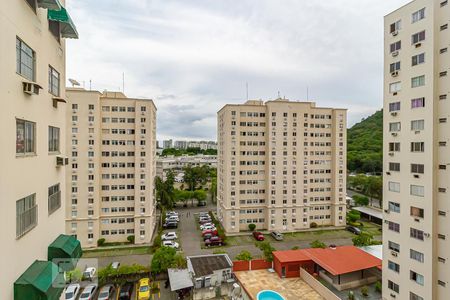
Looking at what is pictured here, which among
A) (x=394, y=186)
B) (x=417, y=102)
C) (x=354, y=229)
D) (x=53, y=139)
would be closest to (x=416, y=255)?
(x=394, y=186)

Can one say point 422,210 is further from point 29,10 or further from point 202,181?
point 202,181

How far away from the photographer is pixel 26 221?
189 inches

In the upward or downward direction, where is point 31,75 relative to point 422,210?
upward

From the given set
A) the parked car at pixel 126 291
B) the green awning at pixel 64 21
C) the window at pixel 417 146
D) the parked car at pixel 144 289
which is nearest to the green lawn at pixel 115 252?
the parked car at pixel 126 291

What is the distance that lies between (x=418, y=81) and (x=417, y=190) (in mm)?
5769

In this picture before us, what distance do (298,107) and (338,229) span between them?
18616 millimetres

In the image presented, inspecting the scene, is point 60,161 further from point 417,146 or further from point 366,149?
point 366,149

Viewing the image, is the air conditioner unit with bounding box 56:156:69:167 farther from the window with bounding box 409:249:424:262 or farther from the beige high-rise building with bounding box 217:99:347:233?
the beige high-rise building with bounding box 217:99:347:233

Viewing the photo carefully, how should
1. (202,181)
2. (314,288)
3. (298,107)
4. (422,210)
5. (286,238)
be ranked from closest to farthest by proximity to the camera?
1. (422,210)
2. (314,288)
3. (286,238)
4. (298,107)
5. (202,181)

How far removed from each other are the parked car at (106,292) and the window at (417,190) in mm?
20883

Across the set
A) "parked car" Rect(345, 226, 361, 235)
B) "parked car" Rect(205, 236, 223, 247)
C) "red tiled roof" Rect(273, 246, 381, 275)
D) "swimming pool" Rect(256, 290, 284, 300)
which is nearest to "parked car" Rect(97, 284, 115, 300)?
"swimming pool" Rect(256, 290, 284, 300)

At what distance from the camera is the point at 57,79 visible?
6531 mm

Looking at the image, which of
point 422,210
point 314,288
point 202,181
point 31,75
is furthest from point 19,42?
point 202,181

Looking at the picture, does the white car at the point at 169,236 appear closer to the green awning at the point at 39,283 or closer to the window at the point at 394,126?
the green awning at the point at 39,283
